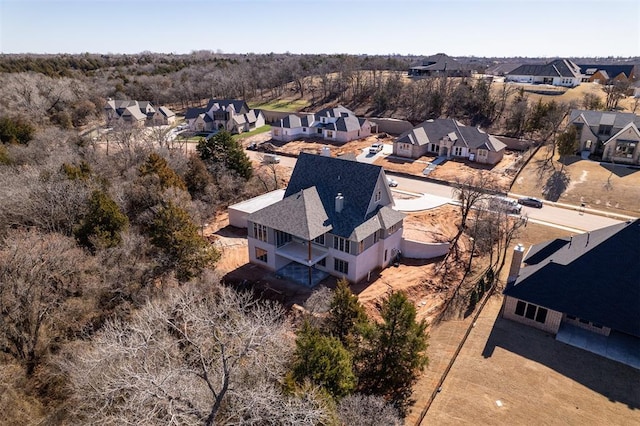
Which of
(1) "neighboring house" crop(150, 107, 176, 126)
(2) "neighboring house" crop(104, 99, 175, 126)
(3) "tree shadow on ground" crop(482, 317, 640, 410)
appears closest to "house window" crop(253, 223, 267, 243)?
(3) "tree shadow on ground" crop(482, 317, 640, 410)

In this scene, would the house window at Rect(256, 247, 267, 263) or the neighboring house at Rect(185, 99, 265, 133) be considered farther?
the neighboring house at Rect(185, 99, 265, 133)

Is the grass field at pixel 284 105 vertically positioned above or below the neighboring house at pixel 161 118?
above

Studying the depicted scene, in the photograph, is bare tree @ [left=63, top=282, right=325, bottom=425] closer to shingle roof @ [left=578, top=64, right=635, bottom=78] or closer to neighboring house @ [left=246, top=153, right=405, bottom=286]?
neighboring house @ [left=246, top=153, right=405, bottom=286]

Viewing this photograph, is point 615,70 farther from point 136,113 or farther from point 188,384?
point 188,384

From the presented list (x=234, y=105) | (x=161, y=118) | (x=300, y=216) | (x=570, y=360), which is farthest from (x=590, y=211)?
(x=161, y=118)

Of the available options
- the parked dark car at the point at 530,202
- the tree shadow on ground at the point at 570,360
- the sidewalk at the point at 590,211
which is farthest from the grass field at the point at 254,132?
the tree shadow on ground at the point at 570,360

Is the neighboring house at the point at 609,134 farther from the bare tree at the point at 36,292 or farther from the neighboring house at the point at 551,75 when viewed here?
the bare tree at the point at 36,292
